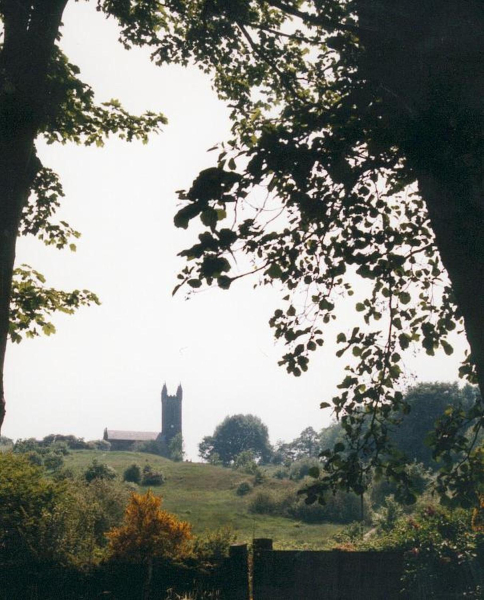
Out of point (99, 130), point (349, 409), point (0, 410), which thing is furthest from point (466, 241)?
point (99, 130)

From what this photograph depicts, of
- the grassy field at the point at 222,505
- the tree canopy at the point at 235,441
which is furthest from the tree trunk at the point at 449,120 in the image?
the tree canopy at the point at 235,441

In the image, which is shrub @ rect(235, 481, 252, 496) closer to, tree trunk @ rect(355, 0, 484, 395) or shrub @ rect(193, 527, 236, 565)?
shrub @ rect(193, 527, 236, 565)

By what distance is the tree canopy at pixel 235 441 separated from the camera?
477 ft

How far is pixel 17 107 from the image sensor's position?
551 centimetres

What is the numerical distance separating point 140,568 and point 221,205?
13431 millimetres

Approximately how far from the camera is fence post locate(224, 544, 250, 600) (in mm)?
13930

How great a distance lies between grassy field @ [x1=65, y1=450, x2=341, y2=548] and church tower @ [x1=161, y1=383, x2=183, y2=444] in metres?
75.5

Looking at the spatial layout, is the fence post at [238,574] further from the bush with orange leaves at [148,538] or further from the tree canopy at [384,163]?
the tree canopy at [384,163]

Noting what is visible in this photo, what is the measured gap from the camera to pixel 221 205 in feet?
12.7

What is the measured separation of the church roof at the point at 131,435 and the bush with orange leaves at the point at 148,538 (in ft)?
444

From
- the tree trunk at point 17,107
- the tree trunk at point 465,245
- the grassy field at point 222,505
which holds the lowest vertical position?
the grassy field at point 222,505

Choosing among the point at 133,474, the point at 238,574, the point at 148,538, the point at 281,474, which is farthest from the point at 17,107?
the point at 281,474

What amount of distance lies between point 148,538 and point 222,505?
129ft

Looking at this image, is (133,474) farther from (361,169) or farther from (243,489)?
(361,169)
